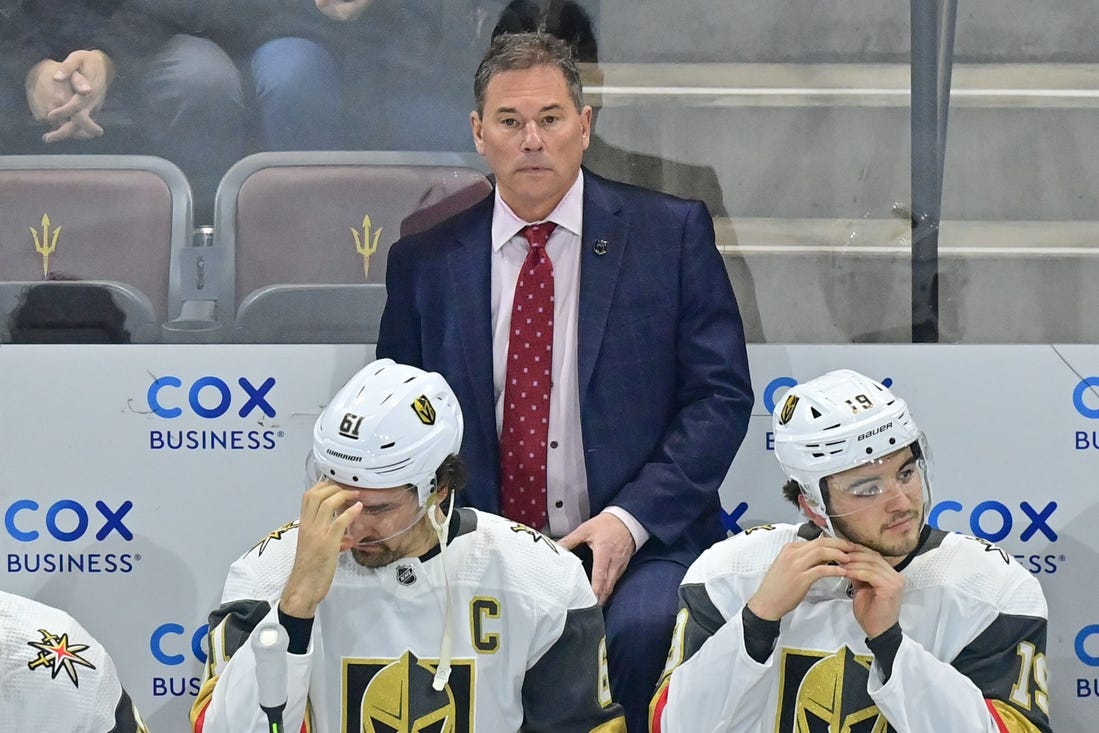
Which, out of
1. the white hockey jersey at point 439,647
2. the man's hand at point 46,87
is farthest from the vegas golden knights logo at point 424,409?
the man's hand at point 46,87

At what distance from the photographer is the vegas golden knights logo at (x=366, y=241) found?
3787 mm

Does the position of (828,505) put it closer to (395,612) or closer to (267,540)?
(395,612)

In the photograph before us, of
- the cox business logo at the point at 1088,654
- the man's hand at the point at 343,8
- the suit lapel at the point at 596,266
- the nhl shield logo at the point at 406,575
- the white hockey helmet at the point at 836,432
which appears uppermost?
the man's hand at the point at 343,8

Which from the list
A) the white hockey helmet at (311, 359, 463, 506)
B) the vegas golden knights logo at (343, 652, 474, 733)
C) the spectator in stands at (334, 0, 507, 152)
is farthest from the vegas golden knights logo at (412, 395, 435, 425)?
the spectator in stands at (334, 0, 507, 152)

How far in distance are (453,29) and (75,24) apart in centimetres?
86

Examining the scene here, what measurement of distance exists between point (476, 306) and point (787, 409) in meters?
0.86

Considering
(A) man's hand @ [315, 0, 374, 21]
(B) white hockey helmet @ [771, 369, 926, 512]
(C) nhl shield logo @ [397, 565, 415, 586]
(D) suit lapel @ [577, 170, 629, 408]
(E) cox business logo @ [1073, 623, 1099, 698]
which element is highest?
(A) man's hand @ [315, 0, 374, 21]

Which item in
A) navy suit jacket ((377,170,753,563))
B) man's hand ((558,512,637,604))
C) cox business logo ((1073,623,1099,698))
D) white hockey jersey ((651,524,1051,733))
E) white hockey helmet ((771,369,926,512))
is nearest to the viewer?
white hockey jersey ((651,524,1051,733))

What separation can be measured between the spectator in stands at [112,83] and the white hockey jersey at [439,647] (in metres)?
1.29

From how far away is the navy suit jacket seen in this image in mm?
3391

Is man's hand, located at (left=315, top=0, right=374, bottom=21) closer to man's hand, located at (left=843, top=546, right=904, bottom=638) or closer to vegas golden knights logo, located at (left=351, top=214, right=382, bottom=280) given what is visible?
vegas golden knights logo, located at (left=351, top=214, right=382, bottom=280)

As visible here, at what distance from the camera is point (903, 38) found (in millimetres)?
3770

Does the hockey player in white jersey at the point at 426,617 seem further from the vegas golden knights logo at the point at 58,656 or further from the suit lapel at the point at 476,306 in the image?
the suit lapel at the point at 476,306

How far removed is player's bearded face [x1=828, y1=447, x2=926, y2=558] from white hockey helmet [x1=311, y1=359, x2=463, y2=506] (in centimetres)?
68
